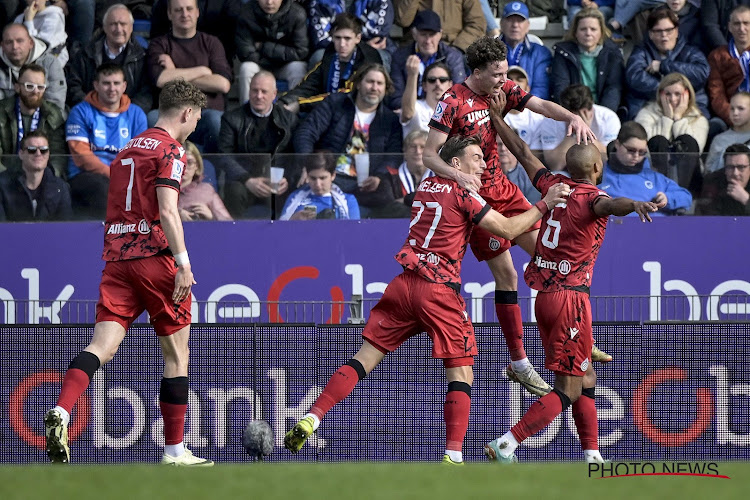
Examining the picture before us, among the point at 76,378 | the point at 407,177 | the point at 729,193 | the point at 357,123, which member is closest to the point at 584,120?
the point at 729,193

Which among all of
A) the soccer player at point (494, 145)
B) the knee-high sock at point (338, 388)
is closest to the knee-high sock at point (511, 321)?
the soccer player at point (494, 145)

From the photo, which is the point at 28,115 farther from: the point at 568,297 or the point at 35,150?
the point at 568,297

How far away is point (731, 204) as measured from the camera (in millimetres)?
10805

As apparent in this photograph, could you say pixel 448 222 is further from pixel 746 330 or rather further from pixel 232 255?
pixel 232 255

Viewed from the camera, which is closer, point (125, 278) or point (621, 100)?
point (125, 278)

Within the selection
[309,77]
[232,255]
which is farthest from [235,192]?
[309,77]

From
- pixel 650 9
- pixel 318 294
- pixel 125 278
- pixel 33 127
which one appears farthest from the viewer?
pixel 650 9

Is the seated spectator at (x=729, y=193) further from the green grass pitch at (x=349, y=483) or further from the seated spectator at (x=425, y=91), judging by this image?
the green grass pitch at (x=349, y=483)

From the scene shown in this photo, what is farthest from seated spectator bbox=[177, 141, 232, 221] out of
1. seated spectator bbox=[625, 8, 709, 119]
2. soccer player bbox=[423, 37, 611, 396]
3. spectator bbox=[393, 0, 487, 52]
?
seated spectator bbox=[625, 8, 709, 119]

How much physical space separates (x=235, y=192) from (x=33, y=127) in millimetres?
2603

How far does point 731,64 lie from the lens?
42.2 feet

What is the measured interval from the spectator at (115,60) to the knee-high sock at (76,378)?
5.52 meters

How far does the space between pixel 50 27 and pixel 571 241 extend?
7.22 metres

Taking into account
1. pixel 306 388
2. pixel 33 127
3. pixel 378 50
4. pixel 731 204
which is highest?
pixel 378 50
